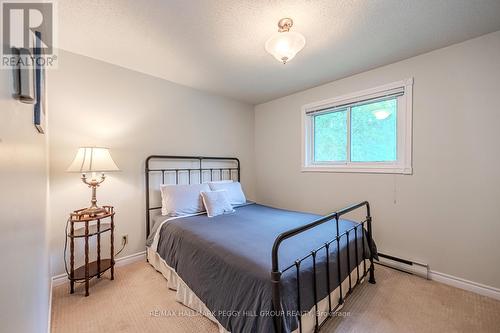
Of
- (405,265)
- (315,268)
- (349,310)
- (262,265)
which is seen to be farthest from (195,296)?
(405,265)

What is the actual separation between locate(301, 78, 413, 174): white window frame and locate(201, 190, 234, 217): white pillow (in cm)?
138

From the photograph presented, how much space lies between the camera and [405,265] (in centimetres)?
234

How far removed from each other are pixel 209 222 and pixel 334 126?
2.25m

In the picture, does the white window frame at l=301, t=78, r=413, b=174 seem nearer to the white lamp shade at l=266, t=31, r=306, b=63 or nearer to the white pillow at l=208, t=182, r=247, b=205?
the white pillow at l=208, t=182, r=247, b=205

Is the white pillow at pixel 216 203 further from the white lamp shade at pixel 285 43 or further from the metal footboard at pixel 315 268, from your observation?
the white lamp shade at pixel 285 43

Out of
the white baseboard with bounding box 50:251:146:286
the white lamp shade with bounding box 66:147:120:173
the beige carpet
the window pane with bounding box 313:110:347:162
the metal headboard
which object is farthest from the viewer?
the window pane with bounding box 313:110:347:162

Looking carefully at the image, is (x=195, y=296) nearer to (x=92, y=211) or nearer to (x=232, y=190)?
(x=92, y=211)

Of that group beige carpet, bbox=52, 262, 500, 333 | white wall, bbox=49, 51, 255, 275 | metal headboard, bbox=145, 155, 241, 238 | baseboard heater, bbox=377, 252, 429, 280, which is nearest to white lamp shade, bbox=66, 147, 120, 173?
white wall, bbox=49, 51, 255, 275

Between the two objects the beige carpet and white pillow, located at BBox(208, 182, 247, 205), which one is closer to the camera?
the beige carpet

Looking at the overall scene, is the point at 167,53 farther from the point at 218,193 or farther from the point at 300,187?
the point at 300,187

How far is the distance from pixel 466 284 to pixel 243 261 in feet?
7.51

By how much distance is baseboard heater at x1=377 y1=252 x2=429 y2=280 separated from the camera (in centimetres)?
222

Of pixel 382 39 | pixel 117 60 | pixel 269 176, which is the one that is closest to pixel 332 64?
pixel 382 39

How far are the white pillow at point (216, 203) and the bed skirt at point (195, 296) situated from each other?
2.44 feet
